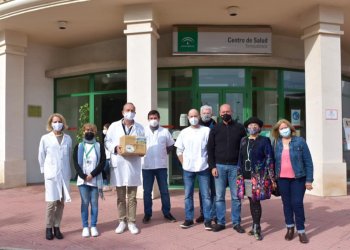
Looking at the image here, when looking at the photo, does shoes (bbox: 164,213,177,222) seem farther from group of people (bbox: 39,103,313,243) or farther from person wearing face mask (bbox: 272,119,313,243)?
person wearing face mask (bbox: 272,119,313,243)

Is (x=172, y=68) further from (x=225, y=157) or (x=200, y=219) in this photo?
(x=225, y=157)

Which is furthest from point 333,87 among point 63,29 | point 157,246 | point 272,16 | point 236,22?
point 63,29

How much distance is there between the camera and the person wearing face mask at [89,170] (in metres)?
5.80

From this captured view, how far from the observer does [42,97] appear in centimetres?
1212

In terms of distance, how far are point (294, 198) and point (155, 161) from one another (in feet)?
7.45

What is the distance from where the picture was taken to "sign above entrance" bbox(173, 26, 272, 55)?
33.8ft

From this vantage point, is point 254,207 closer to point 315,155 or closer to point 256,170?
point 256,170

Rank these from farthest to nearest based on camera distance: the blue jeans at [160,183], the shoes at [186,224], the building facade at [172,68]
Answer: the building facade at [172,68] < the blue jeans at [160,183] < the shoes at [186,224]

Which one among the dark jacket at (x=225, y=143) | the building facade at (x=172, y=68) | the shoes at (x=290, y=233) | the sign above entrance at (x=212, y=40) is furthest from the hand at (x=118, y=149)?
the sign above entrance at (x=212, y=40)

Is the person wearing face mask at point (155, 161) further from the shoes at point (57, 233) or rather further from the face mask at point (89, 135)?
the shoes at point (57, 233)

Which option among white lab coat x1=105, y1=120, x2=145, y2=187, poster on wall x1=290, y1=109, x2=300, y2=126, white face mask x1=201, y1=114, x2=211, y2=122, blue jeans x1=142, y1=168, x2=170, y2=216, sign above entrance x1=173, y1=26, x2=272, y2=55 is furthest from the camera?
poster on wall x1=290, y1=109, x2=300, y2=126

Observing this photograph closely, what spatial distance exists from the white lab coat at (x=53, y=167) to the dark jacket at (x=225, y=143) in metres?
2.10

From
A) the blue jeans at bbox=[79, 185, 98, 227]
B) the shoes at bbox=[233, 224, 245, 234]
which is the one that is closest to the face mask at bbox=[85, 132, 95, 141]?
the blue jeans at bbox=[79, 185, 98, 227]

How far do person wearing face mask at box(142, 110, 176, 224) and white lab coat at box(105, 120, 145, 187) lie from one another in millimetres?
448
